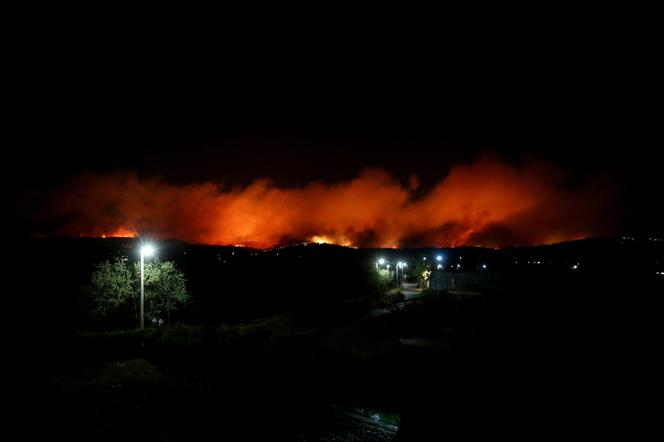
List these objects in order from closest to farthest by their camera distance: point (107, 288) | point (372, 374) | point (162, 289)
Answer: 1. point (372, 374)
2. point (107, 288)
3. point (162, 289)

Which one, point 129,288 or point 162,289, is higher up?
point 129,288

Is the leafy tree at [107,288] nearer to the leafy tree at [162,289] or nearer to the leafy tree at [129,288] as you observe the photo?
the leafy tree at [129,288]

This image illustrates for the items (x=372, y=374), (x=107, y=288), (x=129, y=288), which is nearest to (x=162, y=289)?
(x=129, y=288)

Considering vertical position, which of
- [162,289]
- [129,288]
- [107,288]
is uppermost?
[107,288]

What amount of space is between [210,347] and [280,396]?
620cm

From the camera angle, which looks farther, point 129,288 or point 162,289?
point 162,289

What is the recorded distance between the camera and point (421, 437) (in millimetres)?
2727

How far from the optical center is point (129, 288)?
2283 cm

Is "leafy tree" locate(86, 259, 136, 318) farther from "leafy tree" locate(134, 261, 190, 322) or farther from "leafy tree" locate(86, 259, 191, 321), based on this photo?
"leafy tree" locate(134, 261, 190, 322)

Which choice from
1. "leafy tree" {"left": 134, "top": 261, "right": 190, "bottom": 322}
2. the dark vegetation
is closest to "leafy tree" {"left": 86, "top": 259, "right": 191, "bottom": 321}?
"leafy tree" {"left": 134, "top": 261, "right": 190, "bottom": 322}

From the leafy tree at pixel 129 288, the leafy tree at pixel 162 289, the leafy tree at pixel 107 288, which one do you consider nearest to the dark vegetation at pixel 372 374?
the leafy tree at pixel 107 288

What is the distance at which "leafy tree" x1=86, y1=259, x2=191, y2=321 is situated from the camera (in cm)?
2191

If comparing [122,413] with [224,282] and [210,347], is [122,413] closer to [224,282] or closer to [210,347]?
[210,347]

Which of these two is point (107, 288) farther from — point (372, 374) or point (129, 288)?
point (372, 374)
